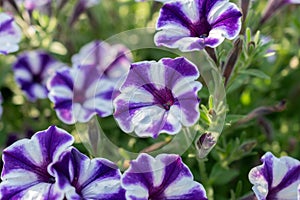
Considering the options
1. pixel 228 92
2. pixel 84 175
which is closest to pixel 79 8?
pixel 228 92

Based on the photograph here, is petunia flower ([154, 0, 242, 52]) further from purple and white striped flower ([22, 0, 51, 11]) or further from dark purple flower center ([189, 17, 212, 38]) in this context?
purple and white striped flower ([22, 0, 51, 11])

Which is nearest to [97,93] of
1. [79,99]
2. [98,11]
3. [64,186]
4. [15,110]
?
[79,99]

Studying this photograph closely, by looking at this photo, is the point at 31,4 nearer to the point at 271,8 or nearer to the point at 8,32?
the point at 8,32

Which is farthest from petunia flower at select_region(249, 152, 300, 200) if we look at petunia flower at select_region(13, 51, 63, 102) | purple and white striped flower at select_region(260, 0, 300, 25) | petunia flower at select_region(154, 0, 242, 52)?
petunia flower at select_region(13, 51, 63, 102)

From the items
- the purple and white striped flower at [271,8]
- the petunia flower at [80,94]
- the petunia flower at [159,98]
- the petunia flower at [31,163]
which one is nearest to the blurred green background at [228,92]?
the purple and white striped flower at [271,8]

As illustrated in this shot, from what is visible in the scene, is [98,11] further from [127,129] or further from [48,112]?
[127,129]

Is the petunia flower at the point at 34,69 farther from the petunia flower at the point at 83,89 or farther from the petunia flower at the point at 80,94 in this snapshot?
the petunia flower at the point at 80,94

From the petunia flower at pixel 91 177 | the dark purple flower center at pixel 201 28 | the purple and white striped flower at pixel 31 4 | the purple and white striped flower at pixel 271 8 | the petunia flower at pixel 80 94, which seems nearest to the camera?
the petunia flower at pixel 91 177
